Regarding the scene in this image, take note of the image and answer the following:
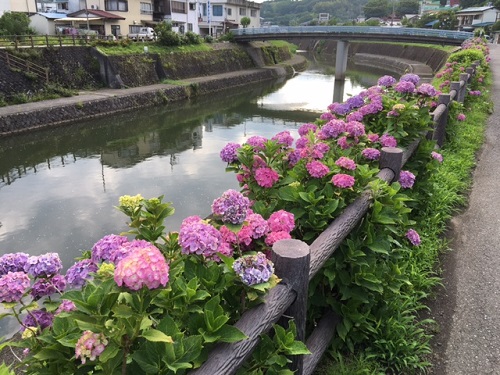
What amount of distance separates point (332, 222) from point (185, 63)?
961 inches

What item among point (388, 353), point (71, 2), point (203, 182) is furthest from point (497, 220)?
point (71, 2)

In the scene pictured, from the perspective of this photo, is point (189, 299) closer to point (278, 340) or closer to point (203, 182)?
point (278, 340)

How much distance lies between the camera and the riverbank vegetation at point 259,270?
1296 mm

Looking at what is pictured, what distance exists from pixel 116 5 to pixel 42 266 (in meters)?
33.1

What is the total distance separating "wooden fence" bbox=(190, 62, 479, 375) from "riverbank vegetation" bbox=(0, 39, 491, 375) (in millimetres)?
51

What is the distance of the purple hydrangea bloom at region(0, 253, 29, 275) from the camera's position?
1566 mm

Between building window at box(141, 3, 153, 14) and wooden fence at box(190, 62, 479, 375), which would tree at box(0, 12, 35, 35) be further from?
wooden fence at box(190, 62, 479, 375)

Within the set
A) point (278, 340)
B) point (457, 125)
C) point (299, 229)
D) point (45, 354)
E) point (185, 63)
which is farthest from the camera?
point (185, 63)

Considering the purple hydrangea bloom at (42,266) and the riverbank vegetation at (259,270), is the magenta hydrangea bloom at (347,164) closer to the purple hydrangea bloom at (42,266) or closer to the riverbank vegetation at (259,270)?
the riverbank vegetation at (259,270)

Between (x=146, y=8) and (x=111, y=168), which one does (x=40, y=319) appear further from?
(x=146, y=8)

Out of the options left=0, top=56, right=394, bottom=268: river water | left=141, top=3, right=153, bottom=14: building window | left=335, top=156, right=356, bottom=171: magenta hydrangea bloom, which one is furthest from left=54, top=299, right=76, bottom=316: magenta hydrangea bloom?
left=141, top=3, right=153, bottom=14: building window

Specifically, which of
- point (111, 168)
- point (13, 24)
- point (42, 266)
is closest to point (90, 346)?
point (42, 266)

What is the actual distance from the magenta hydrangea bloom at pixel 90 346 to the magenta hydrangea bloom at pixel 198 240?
0.42m

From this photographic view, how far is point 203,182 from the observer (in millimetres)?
9922
